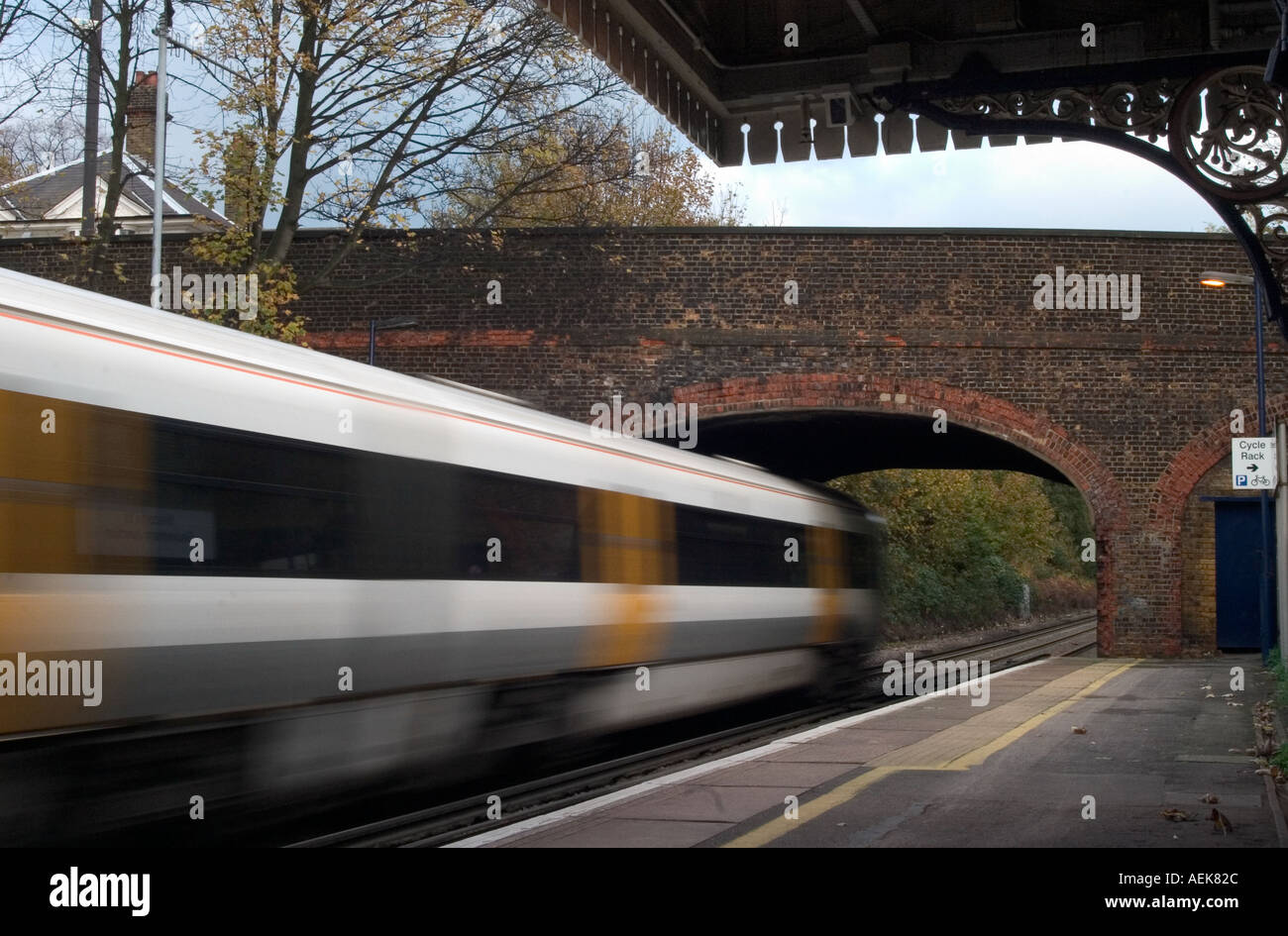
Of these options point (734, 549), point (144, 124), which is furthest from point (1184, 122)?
point (144, 124)

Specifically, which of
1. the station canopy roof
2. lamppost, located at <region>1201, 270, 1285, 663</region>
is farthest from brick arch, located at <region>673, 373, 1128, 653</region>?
the station canopy roof

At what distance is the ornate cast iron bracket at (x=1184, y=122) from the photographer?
233 inches

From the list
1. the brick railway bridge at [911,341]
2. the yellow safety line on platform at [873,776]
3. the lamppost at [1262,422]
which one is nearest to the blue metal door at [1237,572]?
the brick railway bridge at [911,341]

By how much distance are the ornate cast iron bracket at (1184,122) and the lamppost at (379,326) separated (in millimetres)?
17947

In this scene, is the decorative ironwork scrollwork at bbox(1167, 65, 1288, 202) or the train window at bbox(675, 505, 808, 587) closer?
the decorative ironwork scrollwork at bbox(1167, 65, 1288, 202)

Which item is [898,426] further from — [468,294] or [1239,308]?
[468,294]

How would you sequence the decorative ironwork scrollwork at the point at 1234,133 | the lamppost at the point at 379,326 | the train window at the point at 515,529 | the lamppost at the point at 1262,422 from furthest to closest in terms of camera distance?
the lamppost at the point at 379,326, the lamppost at the point at 1262,422, the train window at the point at 515,529, the decorative ironwork scrollwork at the point at 1234,133

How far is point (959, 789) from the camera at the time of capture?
26.5 feet

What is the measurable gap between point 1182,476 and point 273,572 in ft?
66.5

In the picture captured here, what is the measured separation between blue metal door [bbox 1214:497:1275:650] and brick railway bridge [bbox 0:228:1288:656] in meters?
0.28

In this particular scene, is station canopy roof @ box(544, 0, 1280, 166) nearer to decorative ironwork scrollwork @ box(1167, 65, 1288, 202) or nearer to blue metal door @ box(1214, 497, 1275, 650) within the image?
decorative ironwork scrollwork @ box(1167, 65, 1288, 202)

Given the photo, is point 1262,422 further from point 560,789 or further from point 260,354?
point 260,354

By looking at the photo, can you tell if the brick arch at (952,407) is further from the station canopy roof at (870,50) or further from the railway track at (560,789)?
the station canopy roof at (870,50)

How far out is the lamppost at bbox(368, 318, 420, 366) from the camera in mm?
23578
